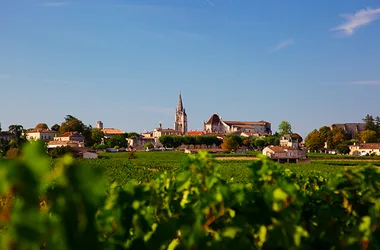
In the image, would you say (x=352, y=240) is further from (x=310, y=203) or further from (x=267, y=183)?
(x=310, y=203)

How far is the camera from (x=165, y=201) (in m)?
3.15

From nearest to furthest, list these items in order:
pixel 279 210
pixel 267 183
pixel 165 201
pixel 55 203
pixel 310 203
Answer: pixel 55 203 → pixel 279 210 → pixel 267 183 → pixel 165 201 → pixel 310 203

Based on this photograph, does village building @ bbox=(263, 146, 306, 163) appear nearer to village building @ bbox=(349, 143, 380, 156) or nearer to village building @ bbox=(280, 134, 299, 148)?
village building @ bbox=(349, 143, 380, 156)

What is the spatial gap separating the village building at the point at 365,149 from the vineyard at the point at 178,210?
Result: 5512 inches

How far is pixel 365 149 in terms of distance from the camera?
13750 cm

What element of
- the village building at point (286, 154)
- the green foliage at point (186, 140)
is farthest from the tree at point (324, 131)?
the green foliage at point (186, 140)

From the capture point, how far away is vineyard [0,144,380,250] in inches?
48.7

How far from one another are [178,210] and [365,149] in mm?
147647

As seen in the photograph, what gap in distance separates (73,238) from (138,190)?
3.26 ft

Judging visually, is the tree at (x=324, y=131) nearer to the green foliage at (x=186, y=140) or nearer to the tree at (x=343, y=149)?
the tree at (x=343, y=149)

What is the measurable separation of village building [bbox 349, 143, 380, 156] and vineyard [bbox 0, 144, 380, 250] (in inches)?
5512

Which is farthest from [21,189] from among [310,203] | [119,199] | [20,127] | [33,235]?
[20,127]

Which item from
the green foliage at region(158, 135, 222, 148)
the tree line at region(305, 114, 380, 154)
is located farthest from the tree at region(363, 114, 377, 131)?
the green foliage at region(158, 135, 222, 148)

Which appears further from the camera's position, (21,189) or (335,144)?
(335,144)
